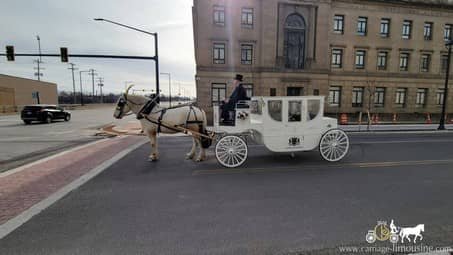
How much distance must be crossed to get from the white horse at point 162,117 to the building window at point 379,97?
27397 millimetres

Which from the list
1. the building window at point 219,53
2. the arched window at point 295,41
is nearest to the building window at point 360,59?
the arched window at point 295,41

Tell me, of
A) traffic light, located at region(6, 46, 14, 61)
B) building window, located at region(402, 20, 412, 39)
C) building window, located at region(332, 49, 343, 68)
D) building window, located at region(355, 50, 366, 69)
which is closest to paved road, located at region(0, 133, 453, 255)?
traffic light, located at region(6, 46, 14, 61)

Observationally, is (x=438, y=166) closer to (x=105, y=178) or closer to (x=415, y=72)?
(x=105, y=178)

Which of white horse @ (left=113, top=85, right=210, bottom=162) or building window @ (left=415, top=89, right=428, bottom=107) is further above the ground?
building window @ (left=415, top=89, right=428, bottom=107)

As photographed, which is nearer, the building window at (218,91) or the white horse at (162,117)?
the white horse at (162,117)

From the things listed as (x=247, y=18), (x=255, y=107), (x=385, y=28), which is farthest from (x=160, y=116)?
(x=385, y=28)

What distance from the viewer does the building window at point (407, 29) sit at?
26347 mm

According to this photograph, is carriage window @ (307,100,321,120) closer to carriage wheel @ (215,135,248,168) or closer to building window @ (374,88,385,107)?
carriage wheel @ (215,135,248,168)

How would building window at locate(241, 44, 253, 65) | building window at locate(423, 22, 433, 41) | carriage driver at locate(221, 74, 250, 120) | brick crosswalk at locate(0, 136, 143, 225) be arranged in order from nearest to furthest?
1. brick crosswalk at locate(0, 136, 143, 225)
2. carriage driver at locate(221, 74, 250, 120)
3. building window at locate(241, 44, 253, 65)
4. building window at locate(423, 22, 433, 41)

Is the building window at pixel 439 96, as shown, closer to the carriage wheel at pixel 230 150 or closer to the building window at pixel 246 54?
the building window at pixel 246 54

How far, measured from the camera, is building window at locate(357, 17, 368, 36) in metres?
25.5

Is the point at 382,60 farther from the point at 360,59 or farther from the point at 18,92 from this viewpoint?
the point at 18,92

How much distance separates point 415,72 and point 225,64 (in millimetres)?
23689

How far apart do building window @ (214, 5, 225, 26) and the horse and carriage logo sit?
914 inches
